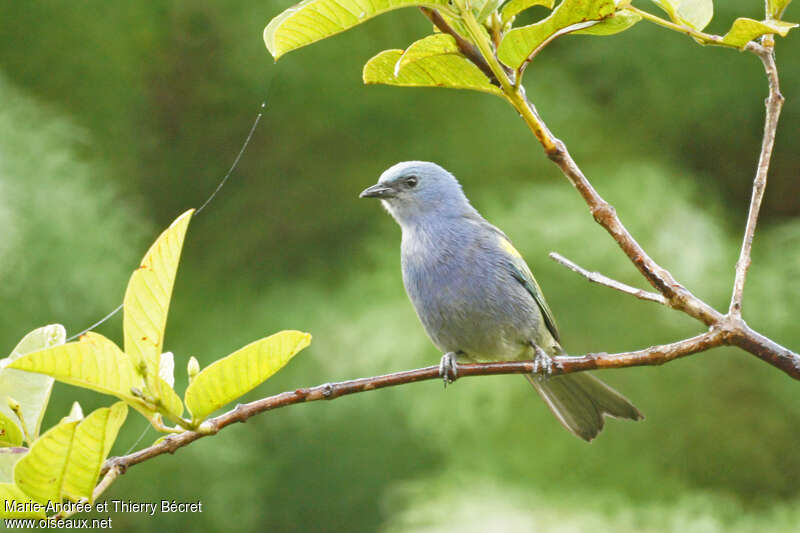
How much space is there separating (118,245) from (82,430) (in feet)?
5.53

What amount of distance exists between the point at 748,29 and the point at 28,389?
90 cm

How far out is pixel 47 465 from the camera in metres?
0.84

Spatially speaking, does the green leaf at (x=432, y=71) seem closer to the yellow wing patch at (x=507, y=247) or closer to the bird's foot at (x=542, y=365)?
the bird's foot at (x=542, y=365)

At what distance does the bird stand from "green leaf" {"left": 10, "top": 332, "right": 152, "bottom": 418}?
1157 millimetres

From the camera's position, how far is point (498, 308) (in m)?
2.05

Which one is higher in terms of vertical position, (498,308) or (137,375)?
(498,308)

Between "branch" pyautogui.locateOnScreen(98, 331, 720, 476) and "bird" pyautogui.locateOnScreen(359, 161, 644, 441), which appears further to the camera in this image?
"bird" pyautogui.locateOnScreen(359, 161, 644, 441)

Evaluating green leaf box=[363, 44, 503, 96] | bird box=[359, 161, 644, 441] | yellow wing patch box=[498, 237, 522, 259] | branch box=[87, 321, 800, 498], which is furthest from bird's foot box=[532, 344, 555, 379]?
green leaf box=[363, 44, 503, 96]

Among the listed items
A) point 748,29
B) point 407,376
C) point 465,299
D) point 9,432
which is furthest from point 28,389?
point 465,299

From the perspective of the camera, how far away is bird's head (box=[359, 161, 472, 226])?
2262 mm

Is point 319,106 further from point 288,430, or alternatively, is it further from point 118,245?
point 288,430

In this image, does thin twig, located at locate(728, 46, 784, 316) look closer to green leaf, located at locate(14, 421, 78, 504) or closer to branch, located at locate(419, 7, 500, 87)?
branch, located at locate(419, 7, 500, 87)

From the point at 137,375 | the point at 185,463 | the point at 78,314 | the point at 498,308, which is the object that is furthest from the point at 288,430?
the point at 137,375

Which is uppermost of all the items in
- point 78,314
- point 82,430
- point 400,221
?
point 400,221
